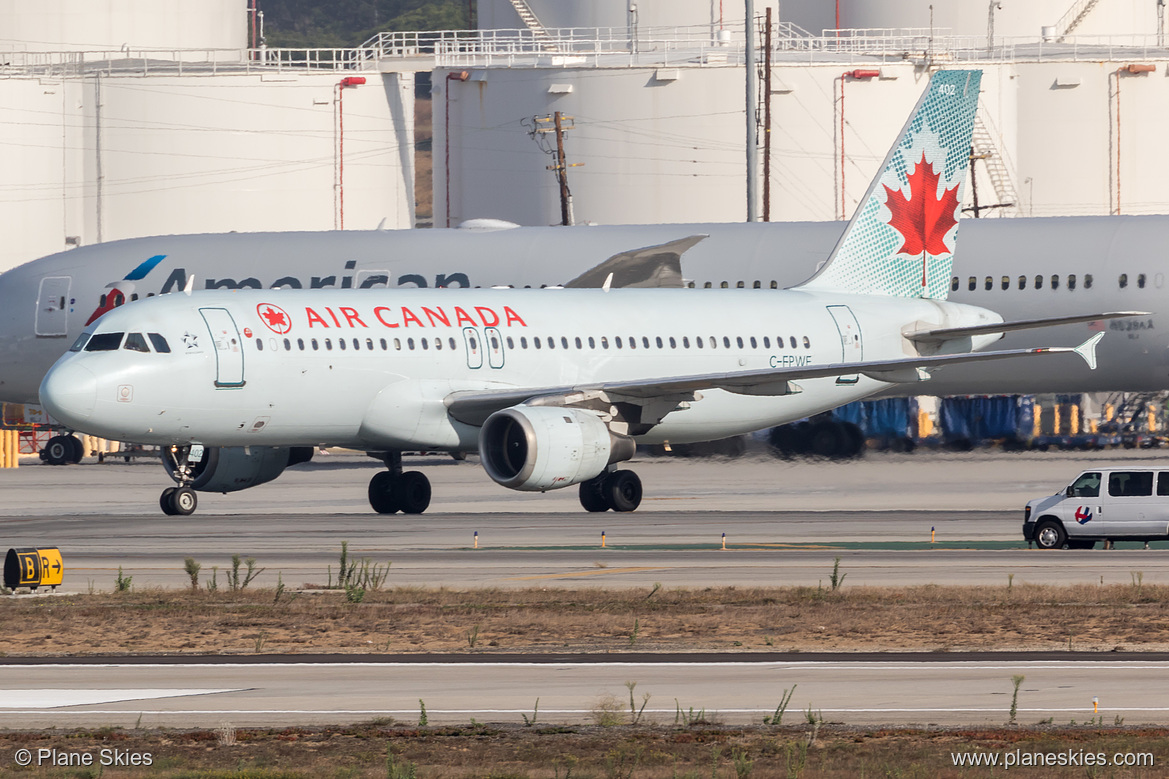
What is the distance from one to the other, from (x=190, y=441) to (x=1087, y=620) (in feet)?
61.1

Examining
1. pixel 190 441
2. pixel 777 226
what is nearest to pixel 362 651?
pixel 190 441

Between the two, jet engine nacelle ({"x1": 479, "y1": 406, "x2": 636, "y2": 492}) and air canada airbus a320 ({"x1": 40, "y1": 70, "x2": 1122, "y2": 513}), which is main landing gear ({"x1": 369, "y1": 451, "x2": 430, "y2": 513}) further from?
jet engine nacelle ({"x1": 479, "y1": 406, "x2": 636, "y2": 492})

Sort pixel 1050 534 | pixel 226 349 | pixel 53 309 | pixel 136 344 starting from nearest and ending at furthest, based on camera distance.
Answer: pixel 1050 534
pixel 136 344
pixel 226 349
pixel 53 309

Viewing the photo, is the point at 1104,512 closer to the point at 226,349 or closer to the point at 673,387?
the point at 673,387

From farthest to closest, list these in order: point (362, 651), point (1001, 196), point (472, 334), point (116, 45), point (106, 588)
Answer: point (116, 45)
point (1001, 196)
point (472, 334)
point (106, 588)
point (362, 651)

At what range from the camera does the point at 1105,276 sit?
47500mm

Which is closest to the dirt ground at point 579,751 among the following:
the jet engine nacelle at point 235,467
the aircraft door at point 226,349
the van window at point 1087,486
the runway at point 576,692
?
the runway at point 576,692

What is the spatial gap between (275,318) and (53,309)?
17.8 m

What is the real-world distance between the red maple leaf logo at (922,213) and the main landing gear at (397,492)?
1264cm

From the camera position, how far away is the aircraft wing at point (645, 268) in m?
45.4

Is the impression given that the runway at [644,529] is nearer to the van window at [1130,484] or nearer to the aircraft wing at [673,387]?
the van window at [1130,484]

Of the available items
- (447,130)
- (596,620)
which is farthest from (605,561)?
(447,130)

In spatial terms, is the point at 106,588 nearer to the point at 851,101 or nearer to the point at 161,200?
the point at 851,101

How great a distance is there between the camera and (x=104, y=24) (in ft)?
314
